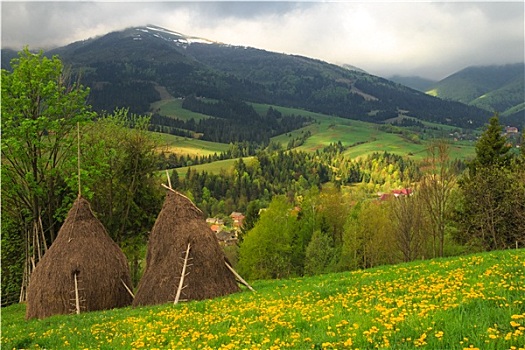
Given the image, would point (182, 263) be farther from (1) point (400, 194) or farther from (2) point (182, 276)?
(1) point (400, 194)

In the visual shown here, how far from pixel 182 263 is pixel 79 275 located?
20.1 feet

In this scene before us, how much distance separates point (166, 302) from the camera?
62.3 ft

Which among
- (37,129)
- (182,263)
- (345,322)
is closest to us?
(345,322)

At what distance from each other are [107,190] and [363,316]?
35.3 metres

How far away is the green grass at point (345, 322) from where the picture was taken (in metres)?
6.97

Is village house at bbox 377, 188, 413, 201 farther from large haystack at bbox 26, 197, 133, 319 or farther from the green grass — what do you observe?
large haystack at bbox 26, 197, 133, 319

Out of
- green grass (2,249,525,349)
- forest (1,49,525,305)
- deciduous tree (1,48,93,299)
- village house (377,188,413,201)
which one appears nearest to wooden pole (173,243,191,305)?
green grass (2,249,525,349)

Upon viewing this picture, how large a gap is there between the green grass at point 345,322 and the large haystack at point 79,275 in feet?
15.6

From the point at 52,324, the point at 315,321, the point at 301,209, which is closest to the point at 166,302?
the point at 52,324

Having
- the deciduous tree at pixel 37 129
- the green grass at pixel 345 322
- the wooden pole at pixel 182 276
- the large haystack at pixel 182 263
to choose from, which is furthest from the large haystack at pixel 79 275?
the deciduous tree at pixel 37 129

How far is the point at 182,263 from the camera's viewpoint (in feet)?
64.4

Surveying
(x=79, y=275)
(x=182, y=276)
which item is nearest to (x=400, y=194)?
(x=182, y=276)

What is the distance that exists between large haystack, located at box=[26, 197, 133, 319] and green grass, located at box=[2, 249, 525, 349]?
476cm

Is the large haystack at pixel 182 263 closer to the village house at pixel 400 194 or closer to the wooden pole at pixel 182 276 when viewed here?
the wooden pole at pixel 182 276
